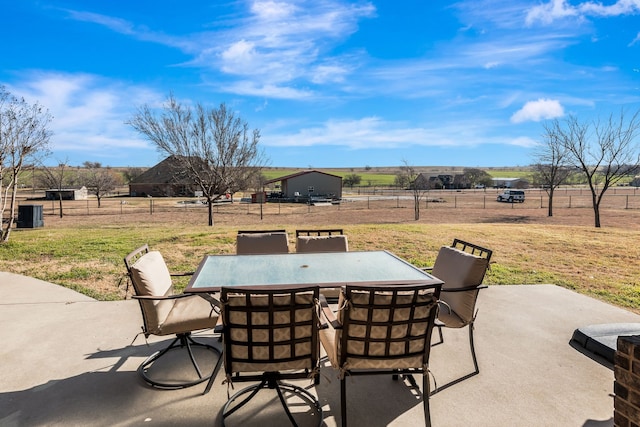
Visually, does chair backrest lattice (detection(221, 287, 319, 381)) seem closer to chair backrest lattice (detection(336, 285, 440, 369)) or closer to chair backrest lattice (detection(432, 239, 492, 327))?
chair backrest lattice (detection(336, 285, 440, 369))

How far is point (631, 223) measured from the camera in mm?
17094

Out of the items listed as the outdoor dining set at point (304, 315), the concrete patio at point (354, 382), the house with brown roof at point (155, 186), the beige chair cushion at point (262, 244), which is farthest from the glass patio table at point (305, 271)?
the house with brown roof at point (155, 186)

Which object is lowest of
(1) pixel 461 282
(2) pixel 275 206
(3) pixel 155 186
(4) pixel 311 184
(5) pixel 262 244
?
(2) pixel 275 206

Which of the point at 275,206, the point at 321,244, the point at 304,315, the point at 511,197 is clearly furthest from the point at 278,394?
the point at 511,197

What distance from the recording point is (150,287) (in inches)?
109

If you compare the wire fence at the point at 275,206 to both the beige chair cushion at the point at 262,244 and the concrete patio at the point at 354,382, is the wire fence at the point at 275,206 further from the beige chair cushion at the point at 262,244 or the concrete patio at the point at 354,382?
the concrete patio at the point at 354,382

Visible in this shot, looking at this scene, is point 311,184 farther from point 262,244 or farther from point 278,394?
point 278,394

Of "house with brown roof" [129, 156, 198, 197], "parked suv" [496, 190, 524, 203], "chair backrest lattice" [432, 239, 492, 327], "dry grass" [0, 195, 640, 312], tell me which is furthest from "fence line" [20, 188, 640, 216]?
"chair backrest lattice" [432, 239, 492, 327]

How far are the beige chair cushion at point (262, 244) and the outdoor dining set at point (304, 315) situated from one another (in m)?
0.41

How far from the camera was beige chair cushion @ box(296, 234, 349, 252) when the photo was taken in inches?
163

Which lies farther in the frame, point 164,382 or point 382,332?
point 164,382

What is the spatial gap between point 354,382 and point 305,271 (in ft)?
3.11

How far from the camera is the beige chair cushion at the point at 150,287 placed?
2693mm

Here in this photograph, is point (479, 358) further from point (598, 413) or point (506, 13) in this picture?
point (506, 13)
